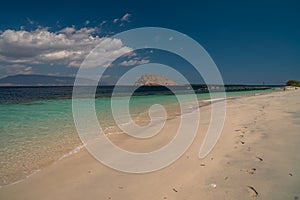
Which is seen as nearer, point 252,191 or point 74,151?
point 252,191

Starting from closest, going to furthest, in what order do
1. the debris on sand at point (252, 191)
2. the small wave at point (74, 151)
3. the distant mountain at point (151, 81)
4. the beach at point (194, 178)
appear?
the debris on sand at point (252, 191)
the beach at point (194, 178)
the small wave at point (74, 151)
the distant mountain at point (151, 81)

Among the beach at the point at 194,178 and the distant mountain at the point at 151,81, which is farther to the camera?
the distant mountain at the point at 151,81

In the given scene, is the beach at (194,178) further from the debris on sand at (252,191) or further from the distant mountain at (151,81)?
the distant mountain at (151,81)

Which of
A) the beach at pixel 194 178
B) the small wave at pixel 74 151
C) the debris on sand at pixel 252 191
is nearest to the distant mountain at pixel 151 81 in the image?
the small wave at pixel 74 151

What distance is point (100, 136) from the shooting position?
9359 mm

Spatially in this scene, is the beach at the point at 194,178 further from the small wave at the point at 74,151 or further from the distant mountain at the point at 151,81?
the distant mountain at the point at 151,81

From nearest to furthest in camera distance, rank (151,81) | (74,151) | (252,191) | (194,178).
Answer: (252,191)
(194,178)
(74,151)
(151,81)

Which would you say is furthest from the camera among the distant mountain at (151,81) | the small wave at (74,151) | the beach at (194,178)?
the distant mountain at (151,81)

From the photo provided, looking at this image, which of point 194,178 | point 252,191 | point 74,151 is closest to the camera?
point 252,191

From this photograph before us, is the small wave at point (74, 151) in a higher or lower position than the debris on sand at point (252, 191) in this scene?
lower

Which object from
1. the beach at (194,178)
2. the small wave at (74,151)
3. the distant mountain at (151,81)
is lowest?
the small wave at (74,151)

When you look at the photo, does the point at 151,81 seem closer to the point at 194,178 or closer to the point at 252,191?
the point at 194,178

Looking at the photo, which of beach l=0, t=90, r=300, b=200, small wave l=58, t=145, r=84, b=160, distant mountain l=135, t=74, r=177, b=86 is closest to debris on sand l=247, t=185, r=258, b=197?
beach l=0, t=90, r=300, b=200

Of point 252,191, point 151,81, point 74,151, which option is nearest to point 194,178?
point 252,191
